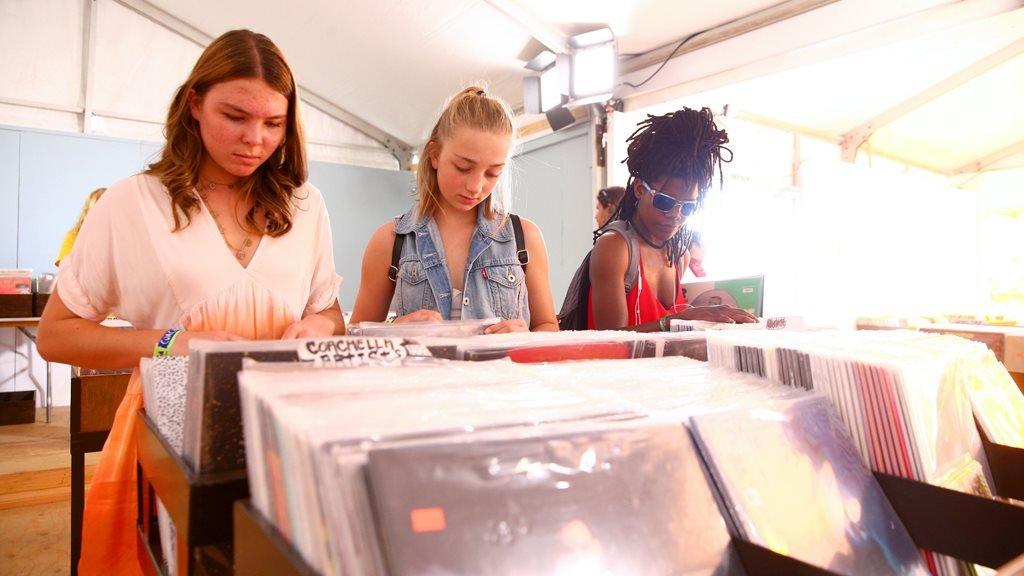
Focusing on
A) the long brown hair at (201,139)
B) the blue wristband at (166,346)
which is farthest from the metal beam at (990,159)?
the blue wristband at (166,346)

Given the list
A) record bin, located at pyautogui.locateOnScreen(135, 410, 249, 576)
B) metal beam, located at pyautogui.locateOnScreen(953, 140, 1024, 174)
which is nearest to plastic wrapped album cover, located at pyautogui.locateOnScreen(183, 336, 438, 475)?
record bin, located at pyautogui.locateOnScreen(135, 410, 249, 576)

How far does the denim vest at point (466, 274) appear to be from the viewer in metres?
1.61

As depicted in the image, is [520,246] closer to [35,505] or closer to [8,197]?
[35,505]

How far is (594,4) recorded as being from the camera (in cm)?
387

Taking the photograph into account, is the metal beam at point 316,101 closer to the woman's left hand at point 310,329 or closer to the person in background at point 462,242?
the person in background at point 462,242

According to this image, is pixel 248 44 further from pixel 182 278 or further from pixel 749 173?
pixel 749 173

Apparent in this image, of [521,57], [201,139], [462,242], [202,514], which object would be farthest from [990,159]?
[202,514]

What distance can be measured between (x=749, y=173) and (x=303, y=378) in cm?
519

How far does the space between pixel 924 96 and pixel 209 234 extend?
568 centimetres

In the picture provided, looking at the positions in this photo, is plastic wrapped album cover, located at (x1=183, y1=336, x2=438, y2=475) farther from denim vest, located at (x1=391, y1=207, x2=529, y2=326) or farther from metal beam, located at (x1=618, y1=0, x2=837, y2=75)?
metal beam, located at (x1=618, y1=0, x2=837, y2=75)

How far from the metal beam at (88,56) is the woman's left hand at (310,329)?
6.15m

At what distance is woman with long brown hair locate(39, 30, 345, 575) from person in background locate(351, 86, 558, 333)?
390 millimetres

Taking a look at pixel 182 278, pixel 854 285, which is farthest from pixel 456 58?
pixel 182 278

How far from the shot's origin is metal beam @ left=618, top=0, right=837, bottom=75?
137 inches
